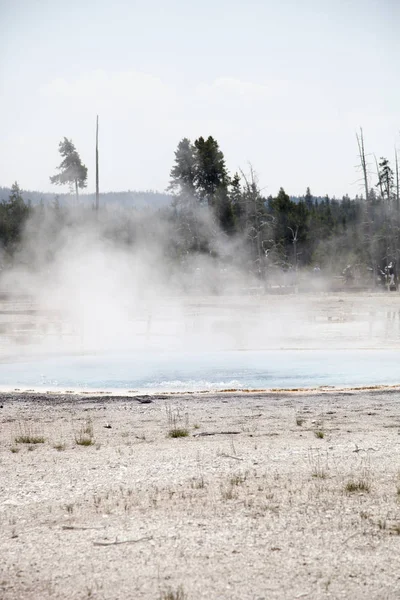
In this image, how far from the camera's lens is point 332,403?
12602mm

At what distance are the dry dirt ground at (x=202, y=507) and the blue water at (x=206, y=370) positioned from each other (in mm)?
4074

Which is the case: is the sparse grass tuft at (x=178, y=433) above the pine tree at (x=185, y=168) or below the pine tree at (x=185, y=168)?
below

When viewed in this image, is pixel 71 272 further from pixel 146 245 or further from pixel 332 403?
pixel 332 403

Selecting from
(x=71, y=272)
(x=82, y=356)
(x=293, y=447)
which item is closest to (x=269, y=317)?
(x=82, y=356)

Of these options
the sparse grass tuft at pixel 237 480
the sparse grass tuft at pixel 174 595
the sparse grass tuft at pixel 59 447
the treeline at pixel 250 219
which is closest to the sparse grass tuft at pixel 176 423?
the sparse grass tuft at pixel 59 447

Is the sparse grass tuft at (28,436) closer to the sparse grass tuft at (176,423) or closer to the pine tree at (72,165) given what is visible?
the sparse grass tuft at (176,423)

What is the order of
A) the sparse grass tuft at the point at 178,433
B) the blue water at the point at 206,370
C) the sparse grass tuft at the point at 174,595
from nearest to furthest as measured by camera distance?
the sparse grass tuft at the point at 174,595 < the sparse grass tuft at the point at 178,433 < the blue water at the point at 206,370

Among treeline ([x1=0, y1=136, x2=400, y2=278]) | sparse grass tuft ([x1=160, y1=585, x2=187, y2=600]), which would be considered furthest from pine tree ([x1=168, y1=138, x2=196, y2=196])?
sparse grass tuft ([x1=160, y1=585, x2=187, y2=600])

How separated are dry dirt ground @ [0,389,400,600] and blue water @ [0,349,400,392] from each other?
4074mm

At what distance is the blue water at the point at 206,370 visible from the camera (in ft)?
51.7

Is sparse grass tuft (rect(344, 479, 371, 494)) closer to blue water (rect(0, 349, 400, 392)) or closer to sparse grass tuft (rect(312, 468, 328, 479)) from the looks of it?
sparse grass tuft (rect(312, 468, 328, 479))

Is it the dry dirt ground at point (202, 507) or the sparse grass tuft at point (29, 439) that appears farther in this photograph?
the sparse grass tuft at point (29, 439)

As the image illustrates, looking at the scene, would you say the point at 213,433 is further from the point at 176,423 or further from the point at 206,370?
the point at 206,370

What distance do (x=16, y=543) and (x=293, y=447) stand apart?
4.07 m
